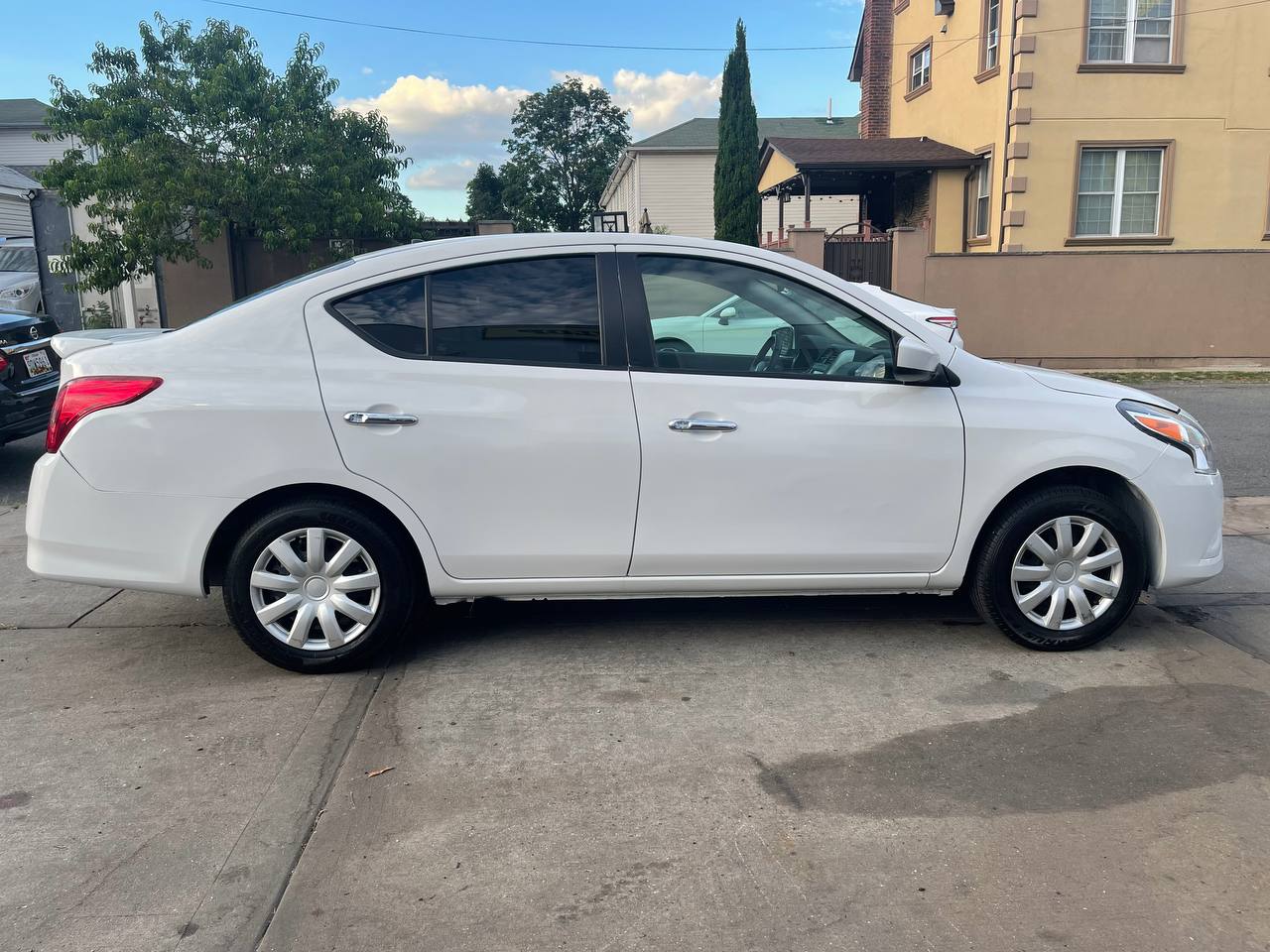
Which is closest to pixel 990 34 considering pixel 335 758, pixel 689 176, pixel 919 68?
pixel 919 68

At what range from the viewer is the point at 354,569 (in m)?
4.12

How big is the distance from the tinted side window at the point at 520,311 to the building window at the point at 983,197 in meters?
16.2

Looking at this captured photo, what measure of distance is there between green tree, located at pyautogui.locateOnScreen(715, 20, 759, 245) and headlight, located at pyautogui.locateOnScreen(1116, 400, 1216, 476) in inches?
943

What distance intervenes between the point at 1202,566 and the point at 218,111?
49.0ft

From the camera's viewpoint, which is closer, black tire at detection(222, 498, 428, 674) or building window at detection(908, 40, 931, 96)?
black tire at detection(222, 498, 428, 674)

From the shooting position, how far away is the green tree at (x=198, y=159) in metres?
14.7

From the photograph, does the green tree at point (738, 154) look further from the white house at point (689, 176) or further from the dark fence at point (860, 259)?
the dark fence at point (860, 259)

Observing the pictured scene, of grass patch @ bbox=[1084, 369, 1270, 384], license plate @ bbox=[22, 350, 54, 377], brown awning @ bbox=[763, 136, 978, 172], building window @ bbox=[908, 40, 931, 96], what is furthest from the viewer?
building window @ bbox=[908, 40, 931, 96]

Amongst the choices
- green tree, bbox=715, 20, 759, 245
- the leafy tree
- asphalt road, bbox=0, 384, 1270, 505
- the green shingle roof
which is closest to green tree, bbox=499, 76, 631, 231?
the leafy tree

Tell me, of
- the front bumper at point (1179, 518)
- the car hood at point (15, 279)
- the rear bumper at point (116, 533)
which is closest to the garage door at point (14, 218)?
the car hood at point (15, 279)

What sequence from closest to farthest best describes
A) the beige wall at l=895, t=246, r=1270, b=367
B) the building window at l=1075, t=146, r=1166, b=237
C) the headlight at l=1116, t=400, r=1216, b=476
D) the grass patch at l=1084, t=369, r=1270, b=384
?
the headlight at l=1116, t=400, r=1216, b=476 < the grass patch at l=1084, t=369, r=1270, b=384 < the beige wall at l=895, t=246, r=1270, b=367 < the building window at l=1075, t=146, r=1166, b=237

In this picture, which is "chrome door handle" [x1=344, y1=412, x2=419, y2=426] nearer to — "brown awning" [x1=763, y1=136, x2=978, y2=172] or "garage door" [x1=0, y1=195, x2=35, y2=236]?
"brown awning" [x1=763, y1=136, x2=978, y2=172]

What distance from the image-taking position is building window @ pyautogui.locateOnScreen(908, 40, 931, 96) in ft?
71.5

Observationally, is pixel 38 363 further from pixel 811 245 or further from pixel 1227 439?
pixel 811 245
